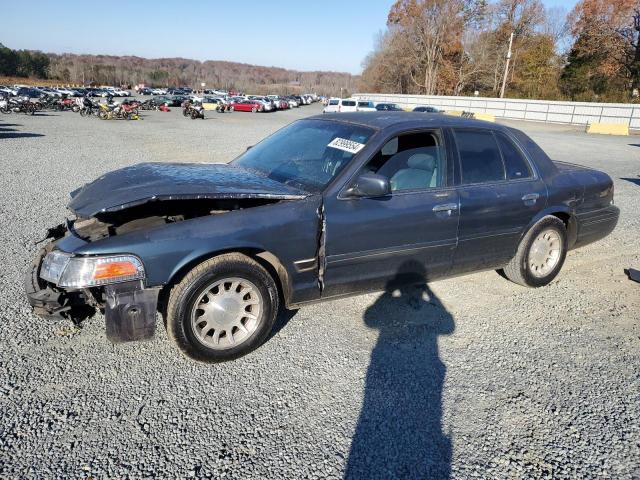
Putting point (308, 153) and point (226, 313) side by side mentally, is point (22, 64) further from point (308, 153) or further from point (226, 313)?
point (226, 313)

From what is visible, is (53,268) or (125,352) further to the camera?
(125,352)

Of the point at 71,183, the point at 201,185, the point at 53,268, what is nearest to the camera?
the point at 53,268

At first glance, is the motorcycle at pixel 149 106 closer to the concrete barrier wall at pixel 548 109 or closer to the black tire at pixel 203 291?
the concrete barrier wall at pixel 548 109

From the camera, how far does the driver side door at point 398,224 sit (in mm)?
3268

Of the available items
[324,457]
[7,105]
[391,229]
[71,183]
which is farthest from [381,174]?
[7,105]

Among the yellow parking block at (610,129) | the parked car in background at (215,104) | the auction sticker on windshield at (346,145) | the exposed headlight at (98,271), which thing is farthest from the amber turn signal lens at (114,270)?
the parked car in background at (215,104)

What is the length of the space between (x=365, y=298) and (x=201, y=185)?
5.92 feet

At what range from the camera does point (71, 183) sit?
8.73 meters

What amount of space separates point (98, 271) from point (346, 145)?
1.99 meters

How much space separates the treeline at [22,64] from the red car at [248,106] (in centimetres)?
8685

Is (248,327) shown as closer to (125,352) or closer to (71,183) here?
(125,352)

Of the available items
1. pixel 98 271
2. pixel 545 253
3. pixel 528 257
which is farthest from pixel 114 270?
pixel 545 253

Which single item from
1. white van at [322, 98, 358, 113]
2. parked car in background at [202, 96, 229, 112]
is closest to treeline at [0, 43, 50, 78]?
parked car in background at [202, 96, 229, 112]

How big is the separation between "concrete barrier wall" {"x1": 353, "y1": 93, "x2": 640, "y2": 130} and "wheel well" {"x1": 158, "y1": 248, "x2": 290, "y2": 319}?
38.3 m
